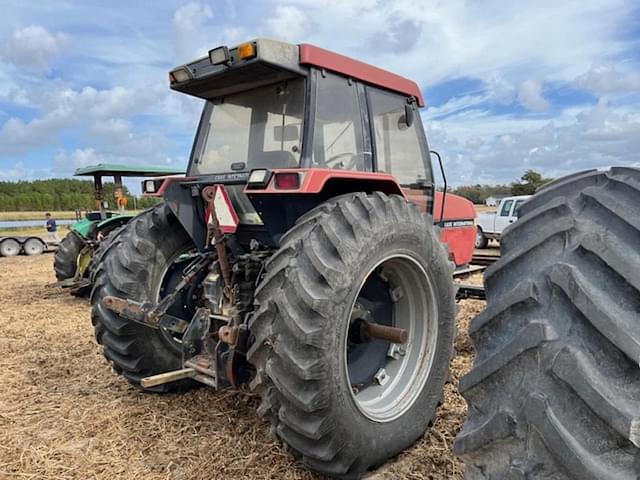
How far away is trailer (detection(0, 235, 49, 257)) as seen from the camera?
15.7m

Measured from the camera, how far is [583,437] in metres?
1.07

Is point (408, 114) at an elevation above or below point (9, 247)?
above

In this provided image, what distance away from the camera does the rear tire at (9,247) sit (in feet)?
51.6

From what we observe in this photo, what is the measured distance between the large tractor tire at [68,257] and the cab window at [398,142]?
21.0ft

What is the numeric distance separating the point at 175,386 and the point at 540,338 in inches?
128

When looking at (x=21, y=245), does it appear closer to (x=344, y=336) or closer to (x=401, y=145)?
(x=401, y=145)

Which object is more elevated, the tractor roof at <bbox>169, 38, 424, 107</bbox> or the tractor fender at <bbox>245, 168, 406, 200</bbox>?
the tractor roof at <bbox>169, 38, 424, 107</bbox>

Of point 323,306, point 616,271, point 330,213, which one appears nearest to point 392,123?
point 330,213

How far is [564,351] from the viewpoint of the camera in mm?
1113

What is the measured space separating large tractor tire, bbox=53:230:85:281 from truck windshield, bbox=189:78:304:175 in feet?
18.4

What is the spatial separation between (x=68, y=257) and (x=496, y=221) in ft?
37.8

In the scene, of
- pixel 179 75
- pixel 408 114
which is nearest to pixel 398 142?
pixel 408 114

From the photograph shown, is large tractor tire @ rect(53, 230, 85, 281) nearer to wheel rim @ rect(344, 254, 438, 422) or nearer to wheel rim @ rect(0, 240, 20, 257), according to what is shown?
wheel rim @ rect(344, 254, 438, 422)

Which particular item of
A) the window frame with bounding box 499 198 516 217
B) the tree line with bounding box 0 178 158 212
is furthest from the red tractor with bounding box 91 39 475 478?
the tree line with bounding box 0 178 158 212
